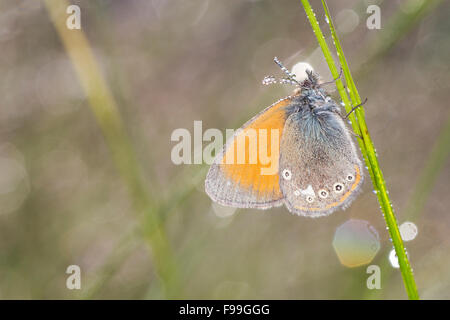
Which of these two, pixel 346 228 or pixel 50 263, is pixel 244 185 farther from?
pixel 50 263

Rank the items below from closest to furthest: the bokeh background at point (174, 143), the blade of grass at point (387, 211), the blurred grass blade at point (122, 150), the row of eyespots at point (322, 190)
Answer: the blade of grass at point (387, 211), the row of eyespots at point (322, 190), the blurred grass blade at point (122, 150), the bokeh background at point (174, 143)

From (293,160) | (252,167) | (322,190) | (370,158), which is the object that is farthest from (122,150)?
(370,158)

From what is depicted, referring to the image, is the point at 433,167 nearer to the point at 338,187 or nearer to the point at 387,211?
the point at 338,187

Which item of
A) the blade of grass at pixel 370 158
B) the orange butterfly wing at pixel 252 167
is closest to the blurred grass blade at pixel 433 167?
the orange butterfly wing at pixel 252 167

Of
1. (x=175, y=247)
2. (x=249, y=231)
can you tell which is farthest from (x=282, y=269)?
(x=175, y=247)

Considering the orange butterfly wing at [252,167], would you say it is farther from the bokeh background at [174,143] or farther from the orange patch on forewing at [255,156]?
the bokeh background at [174,143]

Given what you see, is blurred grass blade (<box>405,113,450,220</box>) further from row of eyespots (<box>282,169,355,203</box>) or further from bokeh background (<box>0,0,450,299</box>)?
bokeh background (<box>0,0,450,299</box>)
